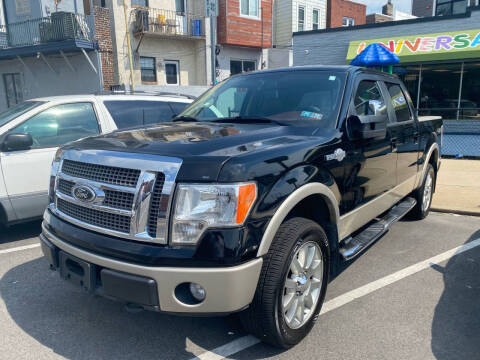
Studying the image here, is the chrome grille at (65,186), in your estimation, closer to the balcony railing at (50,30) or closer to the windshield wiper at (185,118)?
the windshield wiper at (185,118)

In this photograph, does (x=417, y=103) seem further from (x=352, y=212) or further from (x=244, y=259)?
(x=244, y=259)

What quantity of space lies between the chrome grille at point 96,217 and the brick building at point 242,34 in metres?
17.6

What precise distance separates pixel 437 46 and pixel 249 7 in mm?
10211

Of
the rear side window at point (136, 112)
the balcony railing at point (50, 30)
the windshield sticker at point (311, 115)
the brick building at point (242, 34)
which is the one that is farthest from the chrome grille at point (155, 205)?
the brick building at point (242, 34)

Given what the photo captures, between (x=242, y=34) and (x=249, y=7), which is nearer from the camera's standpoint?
(x=242, y=34)

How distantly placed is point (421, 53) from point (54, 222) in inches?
575

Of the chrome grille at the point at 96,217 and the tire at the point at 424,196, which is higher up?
the chrome grille at the point at 96,217

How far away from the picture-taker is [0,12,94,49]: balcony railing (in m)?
16.0

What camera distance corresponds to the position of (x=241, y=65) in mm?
21891

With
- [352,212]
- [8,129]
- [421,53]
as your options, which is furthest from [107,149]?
[421,53]

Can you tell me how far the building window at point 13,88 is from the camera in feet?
66.1

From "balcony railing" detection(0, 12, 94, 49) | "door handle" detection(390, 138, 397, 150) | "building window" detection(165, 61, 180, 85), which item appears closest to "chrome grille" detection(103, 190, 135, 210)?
"door handle" detection(390, 138, 397, 150)

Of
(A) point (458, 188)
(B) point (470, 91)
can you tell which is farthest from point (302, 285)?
(B) point (470, 91)

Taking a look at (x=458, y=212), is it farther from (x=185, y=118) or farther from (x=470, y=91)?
(x=470, y=91)
